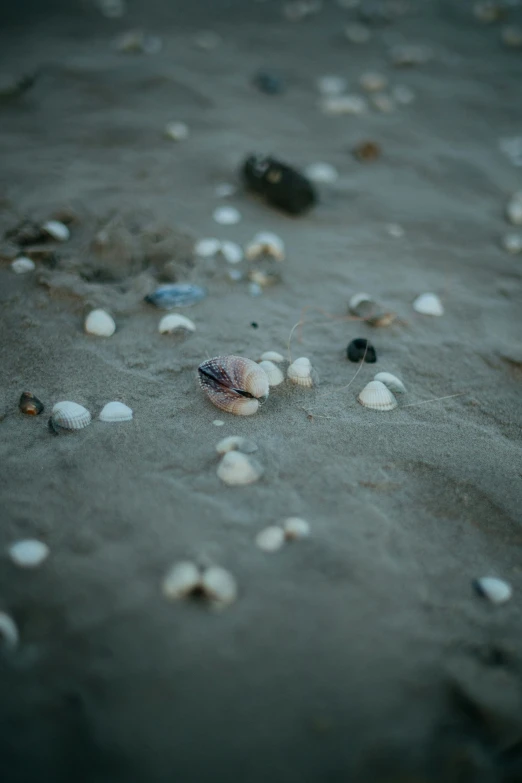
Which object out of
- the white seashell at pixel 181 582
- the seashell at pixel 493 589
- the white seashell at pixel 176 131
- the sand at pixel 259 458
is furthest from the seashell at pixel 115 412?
the white seashell at pixel 176 131

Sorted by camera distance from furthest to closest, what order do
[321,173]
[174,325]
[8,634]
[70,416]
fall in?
[321,173] → [174,325] → [70,416] → [8,634]

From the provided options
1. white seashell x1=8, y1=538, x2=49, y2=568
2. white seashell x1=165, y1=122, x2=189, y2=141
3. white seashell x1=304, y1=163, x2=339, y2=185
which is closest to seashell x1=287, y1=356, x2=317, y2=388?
white seashell x1=8, y1=538, x2=49, y2=568

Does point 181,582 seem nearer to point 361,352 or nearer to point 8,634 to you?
point 8,634

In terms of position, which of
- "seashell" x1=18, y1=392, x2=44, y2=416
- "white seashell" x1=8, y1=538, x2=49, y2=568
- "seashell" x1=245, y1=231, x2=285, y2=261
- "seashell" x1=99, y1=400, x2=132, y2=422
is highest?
"seashell" x1=245, y1=231, x2=285, y2=261

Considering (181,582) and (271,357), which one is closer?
(181,582)

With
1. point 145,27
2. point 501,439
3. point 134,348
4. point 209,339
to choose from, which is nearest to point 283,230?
point 209,339

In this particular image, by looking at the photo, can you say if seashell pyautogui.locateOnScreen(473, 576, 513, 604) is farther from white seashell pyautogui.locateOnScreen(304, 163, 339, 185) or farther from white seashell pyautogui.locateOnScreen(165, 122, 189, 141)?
white seashell pyautogui.locateOnScreen(165, 122, 189, 141)

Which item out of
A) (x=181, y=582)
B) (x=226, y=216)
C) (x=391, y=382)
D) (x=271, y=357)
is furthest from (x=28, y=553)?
(x=226, y=216)
